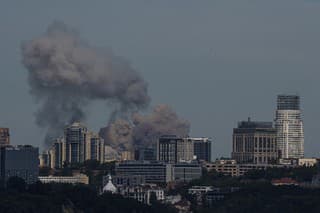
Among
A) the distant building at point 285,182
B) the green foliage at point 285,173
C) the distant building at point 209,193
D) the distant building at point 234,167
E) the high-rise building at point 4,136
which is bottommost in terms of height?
the distant building at point 209,193

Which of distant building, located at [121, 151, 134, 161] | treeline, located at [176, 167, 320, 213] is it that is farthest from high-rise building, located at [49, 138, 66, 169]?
treeline, located at [176, 167, 320, 213]

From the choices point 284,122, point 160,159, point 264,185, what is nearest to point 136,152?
point 160,159

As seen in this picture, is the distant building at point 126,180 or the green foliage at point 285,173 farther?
the distant building at point 126,180

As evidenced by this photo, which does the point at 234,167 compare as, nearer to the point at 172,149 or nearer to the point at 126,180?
the point at 172,149

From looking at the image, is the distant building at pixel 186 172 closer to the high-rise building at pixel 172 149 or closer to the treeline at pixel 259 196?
the treeline at pixel 259 196

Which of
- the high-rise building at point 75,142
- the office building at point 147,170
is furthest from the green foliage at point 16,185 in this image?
the high-rise building at point 75,142

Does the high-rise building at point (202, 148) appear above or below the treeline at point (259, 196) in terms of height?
above
